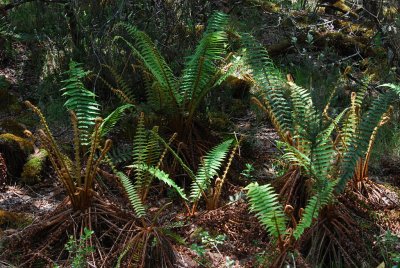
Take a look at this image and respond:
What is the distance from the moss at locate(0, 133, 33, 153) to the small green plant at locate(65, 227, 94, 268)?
4.36ft

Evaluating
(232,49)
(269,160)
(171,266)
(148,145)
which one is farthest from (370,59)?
(171,266)

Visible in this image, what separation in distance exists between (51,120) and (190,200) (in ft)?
6.13

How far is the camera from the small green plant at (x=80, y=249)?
3.01 meters

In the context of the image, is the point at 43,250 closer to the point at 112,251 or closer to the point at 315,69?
the point at 112,251

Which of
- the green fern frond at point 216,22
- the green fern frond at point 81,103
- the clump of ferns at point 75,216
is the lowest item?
the clump of ferns at point 75,216

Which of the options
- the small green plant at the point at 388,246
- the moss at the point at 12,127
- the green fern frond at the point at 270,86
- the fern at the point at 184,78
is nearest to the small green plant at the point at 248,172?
the green fern frond at the point at 270,86

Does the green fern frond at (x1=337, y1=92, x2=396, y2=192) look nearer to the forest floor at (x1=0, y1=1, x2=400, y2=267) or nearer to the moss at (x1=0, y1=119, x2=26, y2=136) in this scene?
the forest floor at (x1=0, y1=1, x2=400, y2=267)

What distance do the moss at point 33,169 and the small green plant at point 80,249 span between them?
1129 mm

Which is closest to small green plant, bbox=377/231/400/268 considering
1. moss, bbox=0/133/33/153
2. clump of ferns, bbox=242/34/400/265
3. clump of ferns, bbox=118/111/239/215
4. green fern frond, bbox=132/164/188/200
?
clump of ferns, bbox=242/34/400/265

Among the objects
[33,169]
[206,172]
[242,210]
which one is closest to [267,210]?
[242,210]

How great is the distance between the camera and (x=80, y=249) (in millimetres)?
3076

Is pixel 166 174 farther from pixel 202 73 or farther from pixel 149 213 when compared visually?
pixel 202 73

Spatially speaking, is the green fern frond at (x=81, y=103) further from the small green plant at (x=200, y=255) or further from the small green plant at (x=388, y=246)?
the small green plant at (x=388, y=246)

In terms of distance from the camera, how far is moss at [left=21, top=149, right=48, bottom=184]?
4207mm
